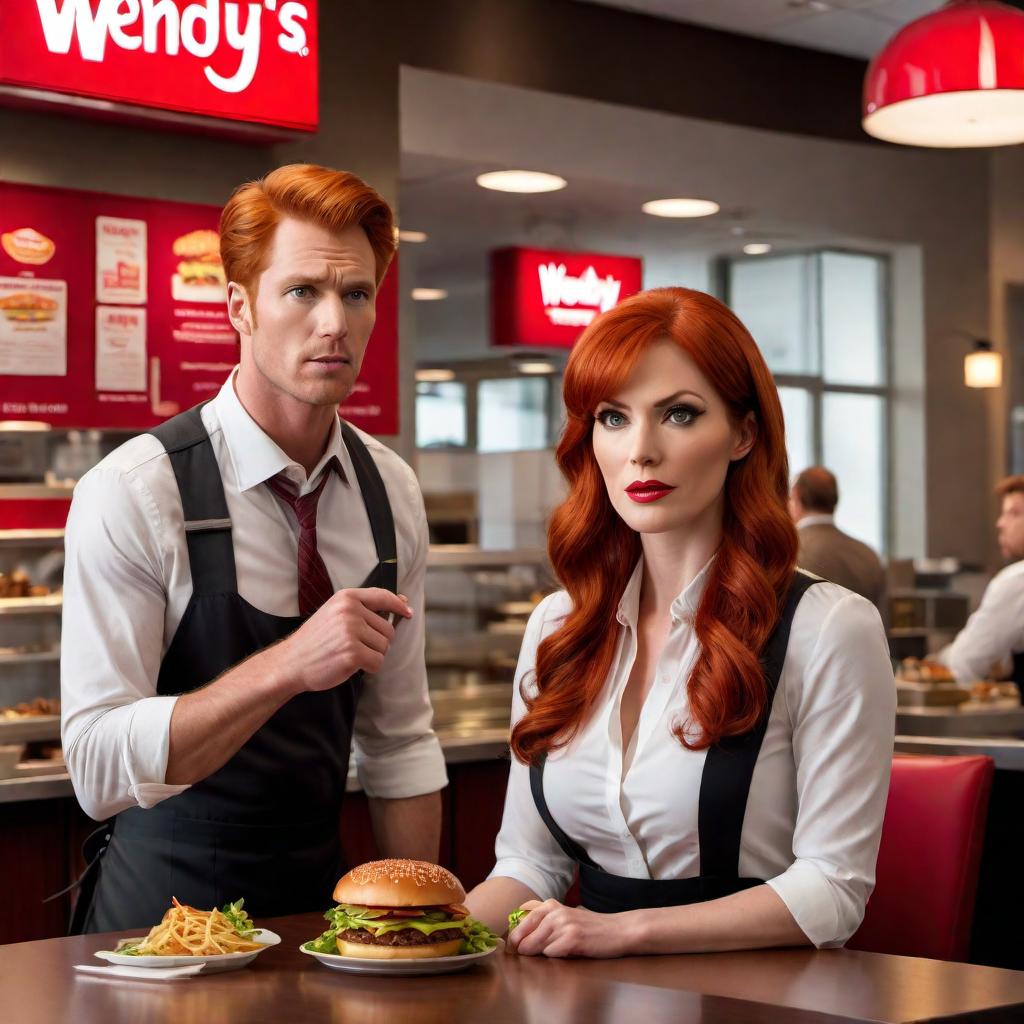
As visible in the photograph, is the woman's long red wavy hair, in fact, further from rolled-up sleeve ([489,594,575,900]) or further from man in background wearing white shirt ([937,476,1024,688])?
man in background wearing white shirt ([937,476,1024,688])

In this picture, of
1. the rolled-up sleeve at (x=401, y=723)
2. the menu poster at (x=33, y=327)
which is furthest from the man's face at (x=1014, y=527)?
the rolled-up sleeve at (x=401, y=723)

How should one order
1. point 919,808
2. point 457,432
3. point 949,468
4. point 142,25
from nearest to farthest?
1. point 919,808
2. point 142,25
3. point 949,468
4. point 457,432

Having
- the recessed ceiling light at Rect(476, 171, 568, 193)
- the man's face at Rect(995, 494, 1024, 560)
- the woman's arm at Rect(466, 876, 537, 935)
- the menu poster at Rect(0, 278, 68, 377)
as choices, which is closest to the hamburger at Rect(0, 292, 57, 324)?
the menu poster at Rect(0, 278, 68, 377)

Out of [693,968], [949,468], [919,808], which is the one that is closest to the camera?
[693,968]

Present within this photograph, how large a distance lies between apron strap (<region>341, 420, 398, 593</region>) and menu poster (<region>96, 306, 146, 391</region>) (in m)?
2.73

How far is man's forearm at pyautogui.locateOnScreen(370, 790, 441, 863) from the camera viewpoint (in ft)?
8.44

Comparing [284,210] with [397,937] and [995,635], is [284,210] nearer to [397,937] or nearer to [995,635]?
[397,937]

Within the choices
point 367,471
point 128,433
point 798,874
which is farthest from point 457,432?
point 798,874

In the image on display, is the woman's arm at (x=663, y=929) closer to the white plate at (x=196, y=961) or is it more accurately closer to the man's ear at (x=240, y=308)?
the white plate at (x=196, y=961)

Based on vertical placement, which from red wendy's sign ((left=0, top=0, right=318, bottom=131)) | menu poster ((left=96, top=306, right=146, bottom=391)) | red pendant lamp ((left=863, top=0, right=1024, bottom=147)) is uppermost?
red wendy's sign ((left=0, top=0, right=318, bottom=131))

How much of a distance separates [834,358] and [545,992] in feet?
27.3

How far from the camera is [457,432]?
10.4m

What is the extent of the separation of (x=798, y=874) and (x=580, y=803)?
0.32 m

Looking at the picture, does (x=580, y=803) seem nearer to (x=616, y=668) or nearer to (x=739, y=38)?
(x=616, y=668)
